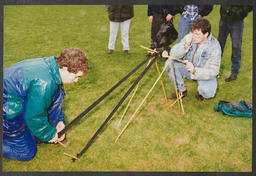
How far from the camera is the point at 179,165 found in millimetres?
3123

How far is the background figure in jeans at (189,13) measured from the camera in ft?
15.7

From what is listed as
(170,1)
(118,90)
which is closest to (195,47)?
(170,1)

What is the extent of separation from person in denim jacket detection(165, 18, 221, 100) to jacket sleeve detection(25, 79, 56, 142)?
6.25 ft

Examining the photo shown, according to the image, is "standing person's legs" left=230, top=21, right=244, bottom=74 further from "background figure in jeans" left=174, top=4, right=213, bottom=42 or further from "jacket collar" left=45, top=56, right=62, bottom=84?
"jacket collar" left=45, top=56, right=62, bottom=84

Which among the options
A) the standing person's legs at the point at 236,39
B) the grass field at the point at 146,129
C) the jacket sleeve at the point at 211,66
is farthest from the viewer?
the standing person's legs at the point at 236,39

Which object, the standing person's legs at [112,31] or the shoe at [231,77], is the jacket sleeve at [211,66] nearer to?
the shoe at [231,77]

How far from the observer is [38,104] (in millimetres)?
2443

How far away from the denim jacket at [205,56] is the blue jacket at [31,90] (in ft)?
7.40

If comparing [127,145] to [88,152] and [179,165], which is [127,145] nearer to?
[88,152]

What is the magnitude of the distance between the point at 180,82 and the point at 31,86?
2701 millimetres

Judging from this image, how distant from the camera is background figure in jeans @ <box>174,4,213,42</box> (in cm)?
478

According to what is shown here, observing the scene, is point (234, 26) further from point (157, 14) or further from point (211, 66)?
point (157, 14)

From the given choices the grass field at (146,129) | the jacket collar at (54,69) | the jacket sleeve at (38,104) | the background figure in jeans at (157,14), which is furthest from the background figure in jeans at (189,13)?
the jacket sleeve at (38,104)

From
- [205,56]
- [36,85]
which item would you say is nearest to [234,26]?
[205,56]
